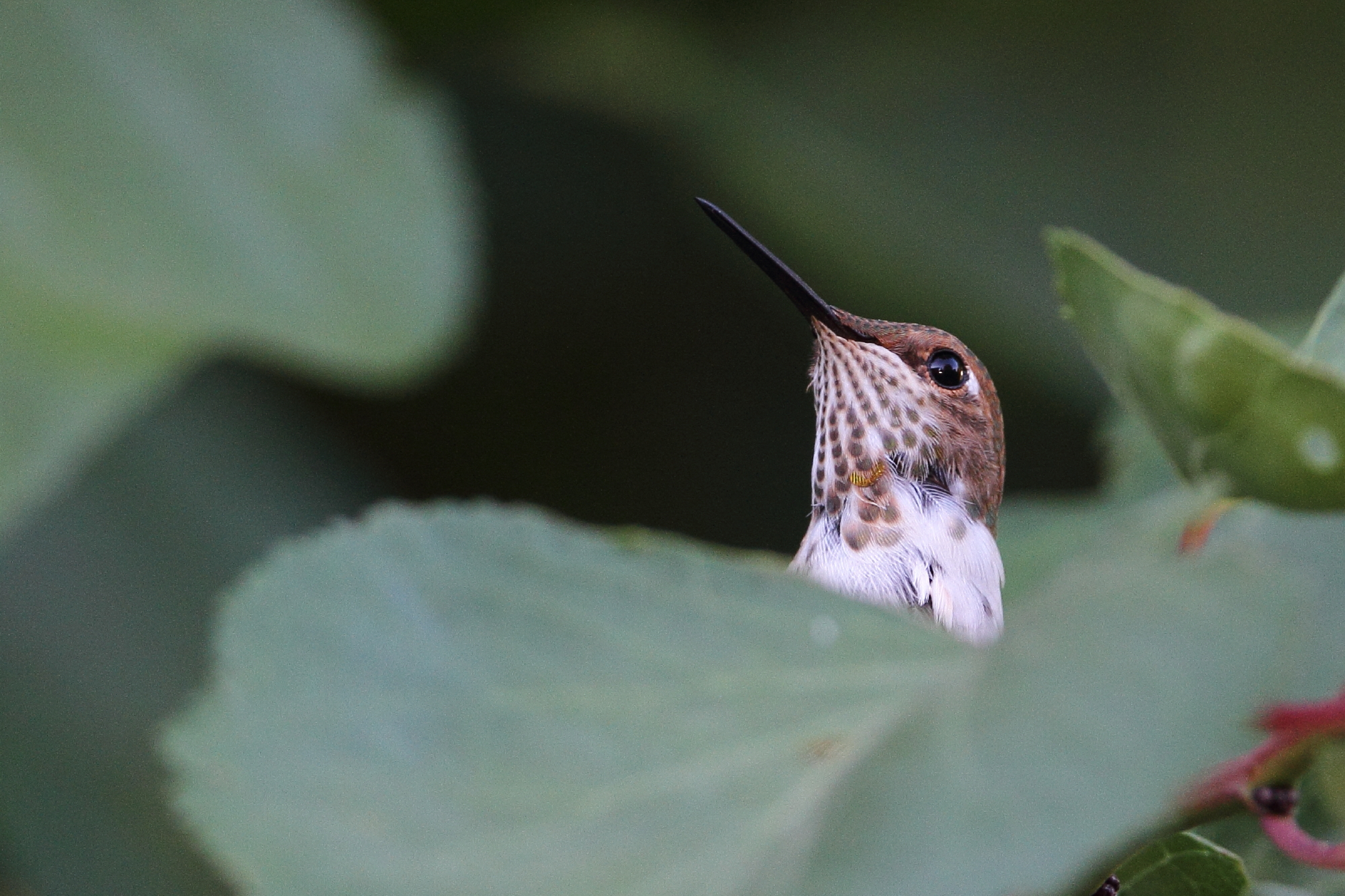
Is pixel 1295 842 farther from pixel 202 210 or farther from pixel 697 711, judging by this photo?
pixel 202 210

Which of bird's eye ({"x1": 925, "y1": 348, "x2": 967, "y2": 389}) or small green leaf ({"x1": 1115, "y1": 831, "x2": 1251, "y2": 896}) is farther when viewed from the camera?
bird's eye ({"x1": 925, "y1": 348, "x2": 967, "y2": 389})

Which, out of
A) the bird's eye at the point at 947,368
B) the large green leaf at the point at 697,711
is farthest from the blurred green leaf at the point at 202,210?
the large green leaf at the point at 697,711

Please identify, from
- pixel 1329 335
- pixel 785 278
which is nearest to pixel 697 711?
pixel 1329 335

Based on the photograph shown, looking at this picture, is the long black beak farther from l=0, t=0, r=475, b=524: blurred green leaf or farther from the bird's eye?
l=0, t=0, r=475, b=524: blurred green leaf

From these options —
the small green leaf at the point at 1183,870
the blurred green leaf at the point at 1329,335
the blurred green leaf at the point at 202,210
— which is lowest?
the small green leaf at the point at 1183,870

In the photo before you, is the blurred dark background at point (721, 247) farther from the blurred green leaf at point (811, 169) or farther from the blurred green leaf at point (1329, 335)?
the blurred green leaf at point (1329, 335)

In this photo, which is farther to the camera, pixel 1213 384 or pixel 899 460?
pixel 899 460

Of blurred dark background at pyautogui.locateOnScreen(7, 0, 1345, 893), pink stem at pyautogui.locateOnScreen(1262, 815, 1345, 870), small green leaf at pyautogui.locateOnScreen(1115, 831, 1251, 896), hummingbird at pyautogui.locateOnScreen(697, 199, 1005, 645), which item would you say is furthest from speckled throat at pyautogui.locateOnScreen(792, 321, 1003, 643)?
blurred dark background at pyautogui.locateOnScreen(7, 0, 1345, 893)

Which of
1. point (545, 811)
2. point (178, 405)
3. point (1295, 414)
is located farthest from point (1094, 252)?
point (178, 405)
